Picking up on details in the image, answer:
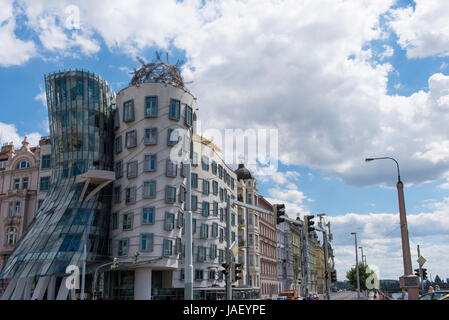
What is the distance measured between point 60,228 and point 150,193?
9.77 m

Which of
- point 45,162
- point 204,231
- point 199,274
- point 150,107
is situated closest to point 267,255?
point 204,231

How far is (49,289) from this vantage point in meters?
45.1

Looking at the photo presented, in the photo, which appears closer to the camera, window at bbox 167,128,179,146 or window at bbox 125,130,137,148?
window at bbox 167,128,179,146

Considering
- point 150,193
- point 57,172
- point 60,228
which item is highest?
point 57,172

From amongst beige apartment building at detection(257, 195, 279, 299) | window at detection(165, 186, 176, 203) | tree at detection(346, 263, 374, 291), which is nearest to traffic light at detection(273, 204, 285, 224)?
window at detection(165, 186, 176, 203)

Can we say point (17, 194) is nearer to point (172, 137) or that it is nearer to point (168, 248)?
point (172, 137)

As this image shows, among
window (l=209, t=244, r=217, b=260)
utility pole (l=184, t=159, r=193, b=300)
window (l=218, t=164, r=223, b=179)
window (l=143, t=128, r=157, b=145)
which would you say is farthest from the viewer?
window (l=218, t=164, r=223, b=179)

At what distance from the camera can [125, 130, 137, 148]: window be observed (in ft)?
165

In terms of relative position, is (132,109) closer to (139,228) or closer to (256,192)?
(139,228)

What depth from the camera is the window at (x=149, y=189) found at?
48.2 meters

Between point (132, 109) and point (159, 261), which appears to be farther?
point (132, 109)

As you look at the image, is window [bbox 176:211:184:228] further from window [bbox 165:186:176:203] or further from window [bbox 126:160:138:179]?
window [bbox 126:160:138:179]

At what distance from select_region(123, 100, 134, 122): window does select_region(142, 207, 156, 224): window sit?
10623mm
